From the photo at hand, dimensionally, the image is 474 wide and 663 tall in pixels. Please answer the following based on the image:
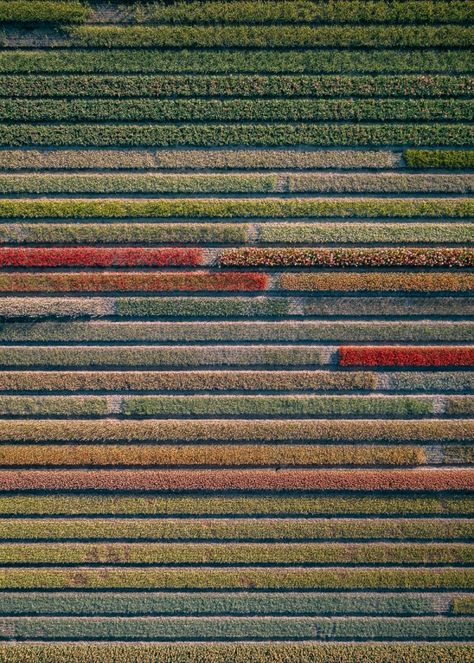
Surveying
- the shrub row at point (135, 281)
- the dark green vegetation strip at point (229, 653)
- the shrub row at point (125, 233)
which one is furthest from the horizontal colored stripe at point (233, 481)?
the shrub row at point (125, 233)

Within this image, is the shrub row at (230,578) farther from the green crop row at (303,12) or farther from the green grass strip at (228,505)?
the green crop row at (303,12)

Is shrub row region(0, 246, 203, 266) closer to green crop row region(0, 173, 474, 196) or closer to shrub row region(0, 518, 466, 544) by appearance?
green crop row region(0, 173, 474, 196)

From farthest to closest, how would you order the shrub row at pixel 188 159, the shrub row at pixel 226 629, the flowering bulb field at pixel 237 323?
the shrub row at pixel 188 159 → the flowering bulb field at pixel 237 323 → the shrub row at pixel 226 629

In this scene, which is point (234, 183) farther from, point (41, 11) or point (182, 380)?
point (41, 11)

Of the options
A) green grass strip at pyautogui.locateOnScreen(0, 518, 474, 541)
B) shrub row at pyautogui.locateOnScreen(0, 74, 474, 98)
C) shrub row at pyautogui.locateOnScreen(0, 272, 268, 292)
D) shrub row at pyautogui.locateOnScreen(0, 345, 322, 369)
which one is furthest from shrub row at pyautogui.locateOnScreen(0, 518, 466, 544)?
shrub row at pyautogui.locateOnScreen(0, 74, 474, 98)

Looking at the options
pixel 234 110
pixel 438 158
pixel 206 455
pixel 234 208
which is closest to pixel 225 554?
pixel 206 455

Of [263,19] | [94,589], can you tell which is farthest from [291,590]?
[263,19]
